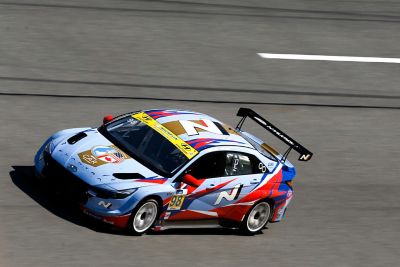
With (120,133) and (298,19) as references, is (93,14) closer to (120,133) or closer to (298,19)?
(298,19)

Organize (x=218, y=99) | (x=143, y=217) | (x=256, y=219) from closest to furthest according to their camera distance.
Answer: (x=143, y=217) < (x=256, y=219) < (x=218, y=99)

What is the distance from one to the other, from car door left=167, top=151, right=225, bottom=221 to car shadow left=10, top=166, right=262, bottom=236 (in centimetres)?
38

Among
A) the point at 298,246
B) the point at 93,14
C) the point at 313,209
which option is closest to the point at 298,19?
the point at 93,14

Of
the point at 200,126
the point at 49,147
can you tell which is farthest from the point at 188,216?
the point at 49,147

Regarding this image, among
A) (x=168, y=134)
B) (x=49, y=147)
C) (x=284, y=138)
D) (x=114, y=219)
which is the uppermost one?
(x=284, y=138)

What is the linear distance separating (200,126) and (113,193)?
81.4 inches

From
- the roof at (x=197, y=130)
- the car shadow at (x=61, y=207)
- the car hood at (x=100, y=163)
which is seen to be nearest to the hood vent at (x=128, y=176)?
the car hood at (x=100, y=163)

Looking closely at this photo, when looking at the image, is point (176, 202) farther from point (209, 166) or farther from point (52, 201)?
point (52, 201)

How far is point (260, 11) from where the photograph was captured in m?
21.8

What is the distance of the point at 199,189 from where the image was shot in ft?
38.7

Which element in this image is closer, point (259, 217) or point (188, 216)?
point (188, 216)

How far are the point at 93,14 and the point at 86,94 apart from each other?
4.26 m

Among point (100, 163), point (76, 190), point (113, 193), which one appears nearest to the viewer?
point (113, 193)

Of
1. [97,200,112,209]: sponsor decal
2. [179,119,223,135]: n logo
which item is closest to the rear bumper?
[179,119,223,135]: n logo
